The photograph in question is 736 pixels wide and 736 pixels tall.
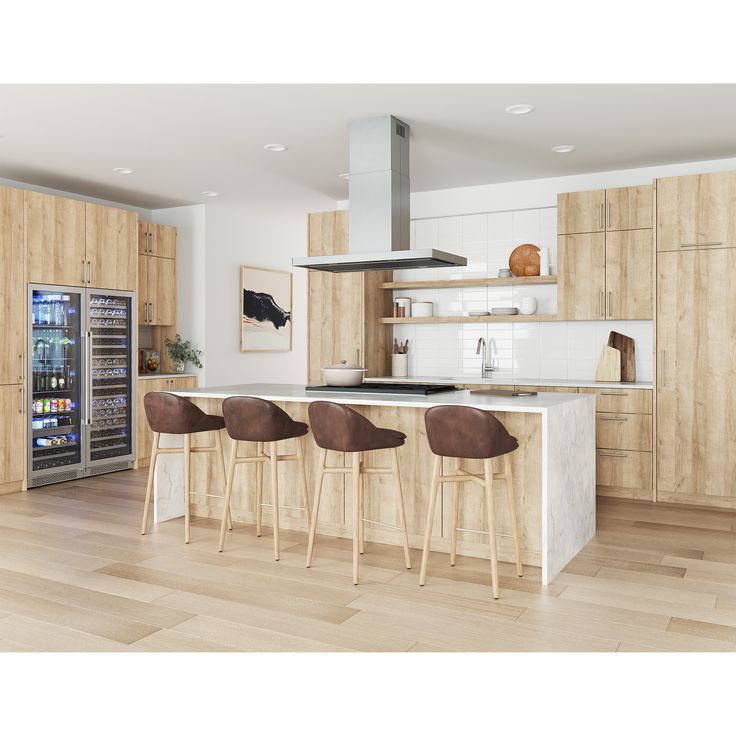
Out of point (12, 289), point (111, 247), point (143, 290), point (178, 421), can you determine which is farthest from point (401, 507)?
point (143, 290)

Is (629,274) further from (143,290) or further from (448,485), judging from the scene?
(143,290)

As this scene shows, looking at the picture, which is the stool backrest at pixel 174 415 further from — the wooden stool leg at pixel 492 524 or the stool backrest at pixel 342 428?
the wooden stool leg at pixel 492 524

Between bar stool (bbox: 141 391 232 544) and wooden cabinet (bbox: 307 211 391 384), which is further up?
wooden cabinet (bbox: 307 211 391 384)

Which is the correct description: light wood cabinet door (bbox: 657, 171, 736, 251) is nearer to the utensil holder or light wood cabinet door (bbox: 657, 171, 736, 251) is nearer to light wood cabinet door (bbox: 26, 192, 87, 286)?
the utensil holder

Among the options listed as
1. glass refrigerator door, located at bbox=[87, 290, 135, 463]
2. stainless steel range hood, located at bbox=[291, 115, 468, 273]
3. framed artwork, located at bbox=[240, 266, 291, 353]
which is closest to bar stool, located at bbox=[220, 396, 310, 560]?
stainless steel range hood, located at bbox=[291, 115, 468, 273]

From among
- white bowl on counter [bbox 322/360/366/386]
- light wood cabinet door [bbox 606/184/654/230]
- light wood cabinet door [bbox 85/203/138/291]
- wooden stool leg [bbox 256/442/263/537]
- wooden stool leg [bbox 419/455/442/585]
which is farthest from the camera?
light wood cabinet door [bbox 85/203/138/291]

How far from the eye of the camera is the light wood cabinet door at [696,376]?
525 cm

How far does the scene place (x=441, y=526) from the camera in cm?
409

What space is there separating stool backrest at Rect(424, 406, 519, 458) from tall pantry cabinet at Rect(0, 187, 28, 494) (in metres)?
3.82

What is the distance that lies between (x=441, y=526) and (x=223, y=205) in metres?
4.85

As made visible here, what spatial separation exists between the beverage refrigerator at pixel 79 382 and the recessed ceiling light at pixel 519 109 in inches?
156

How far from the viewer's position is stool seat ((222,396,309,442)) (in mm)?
3979
